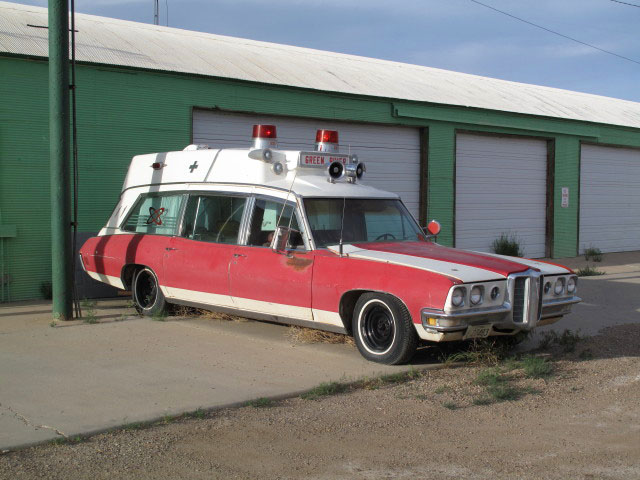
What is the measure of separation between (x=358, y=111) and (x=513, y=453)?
10.7 meters

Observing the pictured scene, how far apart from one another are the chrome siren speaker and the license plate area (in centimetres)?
263

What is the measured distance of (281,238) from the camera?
303 inches

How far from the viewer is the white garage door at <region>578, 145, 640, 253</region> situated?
2019 cm

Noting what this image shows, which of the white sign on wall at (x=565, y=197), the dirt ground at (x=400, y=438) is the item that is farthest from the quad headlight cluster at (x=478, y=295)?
the white sign on wall at (x=565, y=197)

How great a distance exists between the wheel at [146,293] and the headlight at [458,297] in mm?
4326

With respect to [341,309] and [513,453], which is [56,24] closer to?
[341,309]

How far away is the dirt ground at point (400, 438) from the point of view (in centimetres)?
457

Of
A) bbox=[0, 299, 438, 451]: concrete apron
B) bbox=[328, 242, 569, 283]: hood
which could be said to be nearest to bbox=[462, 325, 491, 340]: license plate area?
bbox=[328, 242, 569, 283]: hood

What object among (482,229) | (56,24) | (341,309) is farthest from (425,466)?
(482,229)

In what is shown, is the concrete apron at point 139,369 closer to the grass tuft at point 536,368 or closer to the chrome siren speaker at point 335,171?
the grass tuft at point 536,368

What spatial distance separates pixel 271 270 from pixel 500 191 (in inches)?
446

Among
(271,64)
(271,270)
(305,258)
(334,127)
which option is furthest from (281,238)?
(271,64)

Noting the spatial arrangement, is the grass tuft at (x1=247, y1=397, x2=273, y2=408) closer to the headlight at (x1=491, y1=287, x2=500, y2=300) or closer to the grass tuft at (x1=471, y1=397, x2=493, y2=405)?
the grass tuft at (x1=471, y1=397, x2=493, y2=405)

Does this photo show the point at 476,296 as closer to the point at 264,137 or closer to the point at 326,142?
the point at 326,142
